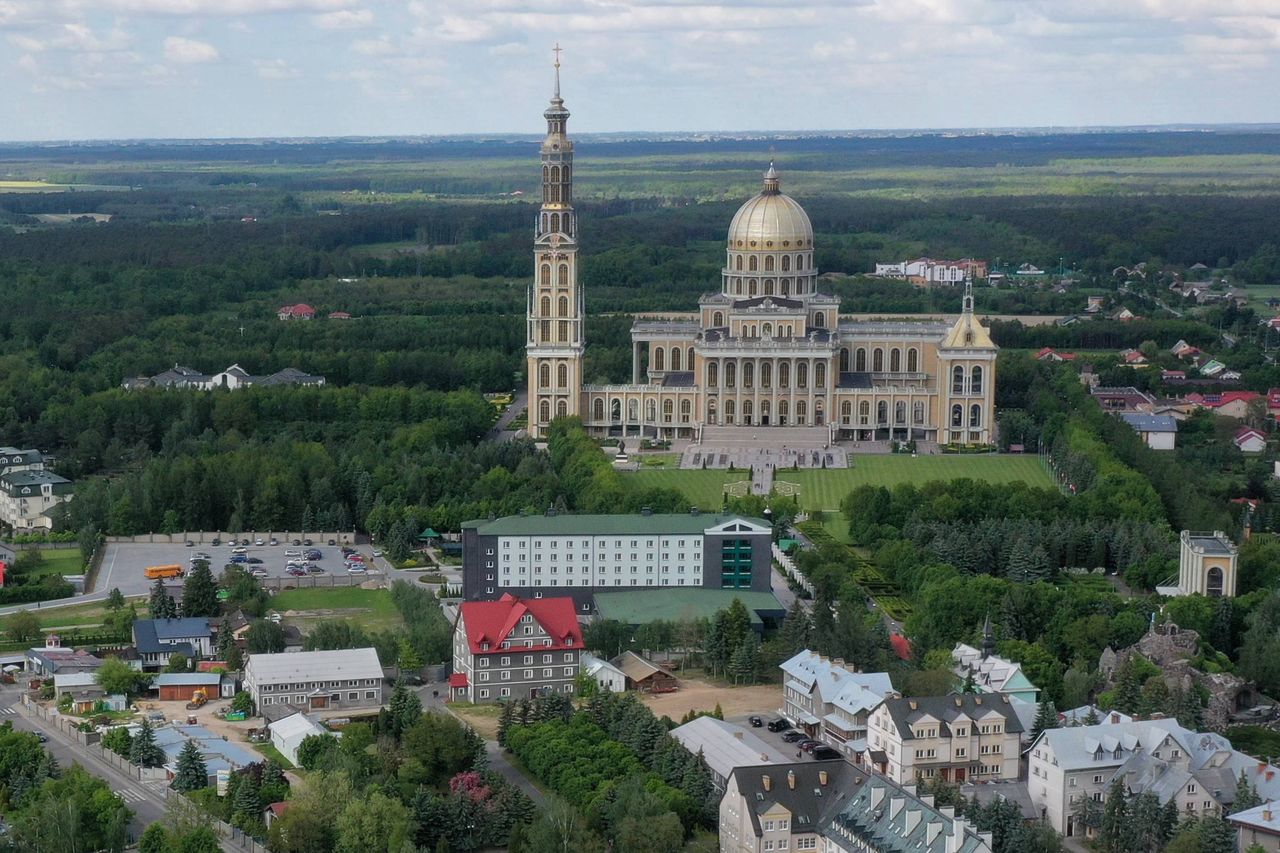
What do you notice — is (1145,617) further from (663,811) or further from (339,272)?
(339,272)

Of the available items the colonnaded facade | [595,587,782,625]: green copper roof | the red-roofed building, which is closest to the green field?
the colonnaded facade

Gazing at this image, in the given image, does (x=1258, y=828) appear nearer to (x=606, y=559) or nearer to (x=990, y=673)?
(x=990, y=673)

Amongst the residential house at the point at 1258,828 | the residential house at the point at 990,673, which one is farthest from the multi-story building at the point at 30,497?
the residential house at the point at 1258,828

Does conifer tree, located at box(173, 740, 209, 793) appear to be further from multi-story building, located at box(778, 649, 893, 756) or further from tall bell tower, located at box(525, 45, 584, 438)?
tall bell tower, located at box(525, 45, 584, 438)

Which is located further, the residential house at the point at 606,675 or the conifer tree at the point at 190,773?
the residential house at the point at 606,675

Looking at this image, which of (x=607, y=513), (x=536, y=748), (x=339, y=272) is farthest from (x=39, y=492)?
(x=339, y=272)

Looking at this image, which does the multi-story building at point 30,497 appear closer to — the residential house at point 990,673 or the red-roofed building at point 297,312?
the residential house at point 990,673

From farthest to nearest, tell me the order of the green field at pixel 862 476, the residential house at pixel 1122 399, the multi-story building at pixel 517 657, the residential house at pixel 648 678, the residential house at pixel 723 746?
1. the residential house at pixel 1122 399
2. the green field at pixel 862 476
3. the residential house at pixel 648 678
4. the multi-story building at pixel 517 657
5. the residential house at pixel 723 746
